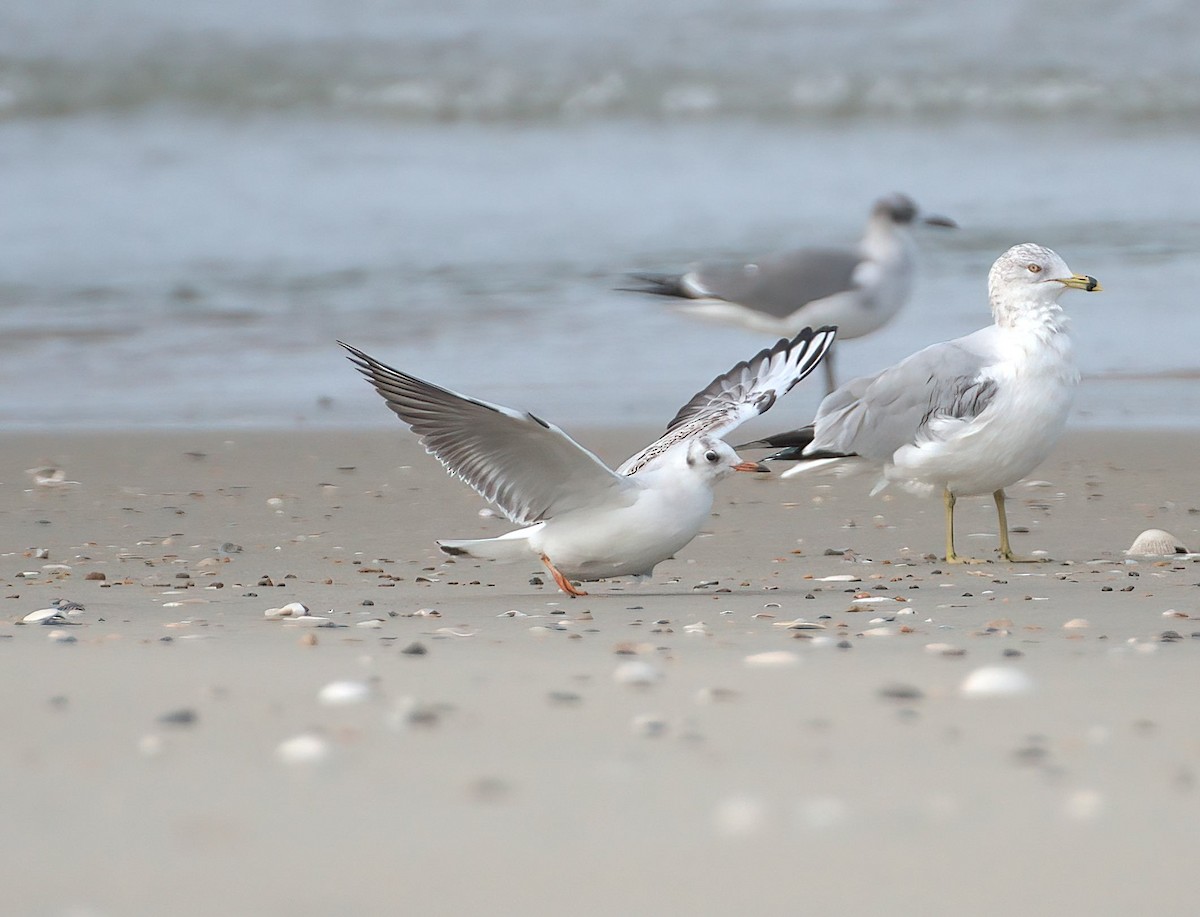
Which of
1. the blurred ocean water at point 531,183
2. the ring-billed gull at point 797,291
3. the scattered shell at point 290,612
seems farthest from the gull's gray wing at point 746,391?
the ring-billed gull at point 797,291

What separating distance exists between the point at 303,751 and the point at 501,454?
2.14 metres

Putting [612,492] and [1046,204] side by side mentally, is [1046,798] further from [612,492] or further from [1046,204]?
[1046,204]

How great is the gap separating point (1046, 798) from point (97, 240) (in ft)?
40.4

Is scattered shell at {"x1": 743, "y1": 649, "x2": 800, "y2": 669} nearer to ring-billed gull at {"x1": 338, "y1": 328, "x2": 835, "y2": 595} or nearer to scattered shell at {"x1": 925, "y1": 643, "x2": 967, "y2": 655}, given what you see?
scattered shell at {"x1": 925, "y1": 643, "x2": 967, "y2": 655}

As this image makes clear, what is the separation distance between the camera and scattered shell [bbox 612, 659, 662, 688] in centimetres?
335

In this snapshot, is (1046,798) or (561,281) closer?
(1046,798)

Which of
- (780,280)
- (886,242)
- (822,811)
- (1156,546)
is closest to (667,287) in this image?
(780,280)

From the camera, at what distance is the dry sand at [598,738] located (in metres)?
2.22

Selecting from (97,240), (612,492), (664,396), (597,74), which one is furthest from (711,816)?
(597,74)

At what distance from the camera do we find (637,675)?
3.36 m

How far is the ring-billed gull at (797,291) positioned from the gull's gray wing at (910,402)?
340cm

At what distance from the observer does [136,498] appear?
6.52 m

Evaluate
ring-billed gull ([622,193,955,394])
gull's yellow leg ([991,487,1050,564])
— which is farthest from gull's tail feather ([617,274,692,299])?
gull's yellow leg ([991,487,1050,564])

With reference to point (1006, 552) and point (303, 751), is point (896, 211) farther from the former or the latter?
point (303, 751)
